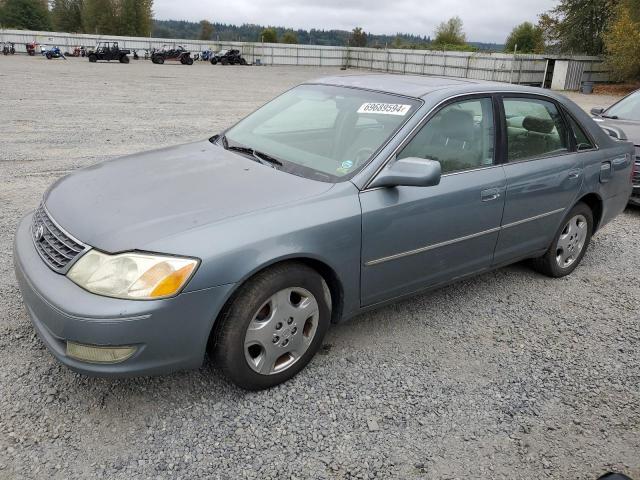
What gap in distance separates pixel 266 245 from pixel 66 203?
118cm

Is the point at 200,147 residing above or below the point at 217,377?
above

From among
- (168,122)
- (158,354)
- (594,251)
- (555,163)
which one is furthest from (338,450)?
(168,122)

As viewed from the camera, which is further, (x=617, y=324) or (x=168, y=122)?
(x=168, y=122)

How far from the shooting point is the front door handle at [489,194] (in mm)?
3471

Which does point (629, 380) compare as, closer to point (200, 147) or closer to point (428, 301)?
point (428, 301)

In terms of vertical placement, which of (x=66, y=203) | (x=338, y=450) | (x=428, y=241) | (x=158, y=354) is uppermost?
(x=66, y=203)

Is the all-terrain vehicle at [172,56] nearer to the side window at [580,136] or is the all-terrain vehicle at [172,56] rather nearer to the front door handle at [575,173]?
the side window at [580,136]

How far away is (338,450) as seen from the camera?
8.08 ft

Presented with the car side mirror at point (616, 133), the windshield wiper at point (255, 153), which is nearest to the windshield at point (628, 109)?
the car side mirror at point (616, 133)

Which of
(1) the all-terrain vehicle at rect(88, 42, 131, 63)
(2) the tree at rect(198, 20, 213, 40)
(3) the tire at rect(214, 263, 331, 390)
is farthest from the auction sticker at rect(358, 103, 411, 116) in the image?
(2) the tree at rect(198, 20, 213, 40)

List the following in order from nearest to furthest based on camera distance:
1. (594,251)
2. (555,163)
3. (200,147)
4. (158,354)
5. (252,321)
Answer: (158,354) < (252,321) < (200,147) < (555,163) < (594,251)

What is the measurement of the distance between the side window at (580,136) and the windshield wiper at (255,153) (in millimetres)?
2485

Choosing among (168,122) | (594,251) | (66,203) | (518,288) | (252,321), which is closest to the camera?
(252,321)

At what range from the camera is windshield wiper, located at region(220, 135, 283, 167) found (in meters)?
3.30
